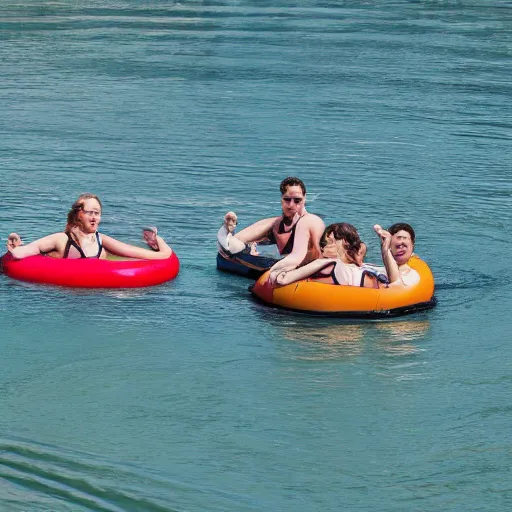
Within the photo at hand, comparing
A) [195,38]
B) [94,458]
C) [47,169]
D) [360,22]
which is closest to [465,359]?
[94,458]

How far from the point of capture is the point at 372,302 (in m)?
12.5

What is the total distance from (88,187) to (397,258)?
7280 mm

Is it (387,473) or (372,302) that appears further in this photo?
(372,302)

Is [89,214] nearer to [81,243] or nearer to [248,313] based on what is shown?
[81,243]

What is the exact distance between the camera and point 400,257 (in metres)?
13.1

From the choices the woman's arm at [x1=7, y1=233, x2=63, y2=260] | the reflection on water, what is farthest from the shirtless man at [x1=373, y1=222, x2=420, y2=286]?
the woman's arm at [x1=7, y1=233, x2=63, y2=260]

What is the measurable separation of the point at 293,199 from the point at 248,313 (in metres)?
1.32

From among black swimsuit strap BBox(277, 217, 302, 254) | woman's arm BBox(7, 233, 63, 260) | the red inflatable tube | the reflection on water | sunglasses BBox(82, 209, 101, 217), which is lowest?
the reflection on water

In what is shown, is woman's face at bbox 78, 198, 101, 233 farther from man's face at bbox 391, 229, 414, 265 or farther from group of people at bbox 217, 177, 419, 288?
man's face at bbox 391, 229, 414, 265

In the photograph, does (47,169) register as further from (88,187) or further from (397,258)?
(397,258)

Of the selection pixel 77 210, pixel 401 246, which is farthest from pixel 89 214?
pixel 401 246

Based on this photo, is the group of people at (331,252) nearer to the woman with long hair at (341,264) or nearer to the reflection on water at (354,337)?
the woman with long hair at (341,264)

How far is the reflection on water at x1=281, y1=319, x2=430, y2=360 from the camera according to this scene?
1186cm

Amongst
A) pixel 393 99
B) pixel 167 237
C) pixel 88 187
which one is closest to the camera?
pixel 167 237
